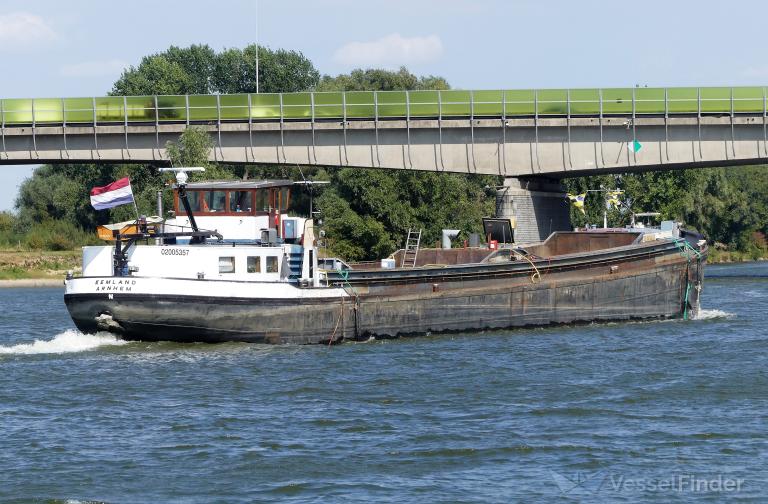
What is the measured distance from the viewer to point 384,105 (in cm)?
6356

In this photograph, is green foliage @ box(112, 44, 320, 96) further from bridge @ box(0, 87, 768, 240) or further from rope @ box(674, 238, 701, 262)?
Answer: rope @ box(674, 238, 701, 262)

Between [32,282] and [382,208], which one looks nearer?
[382,208]

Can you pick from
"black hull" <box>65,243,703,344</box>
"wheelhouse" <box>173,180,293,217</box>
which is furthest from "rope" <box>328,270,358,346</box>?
"wheelhouse" <box>173,180,293,217</box>

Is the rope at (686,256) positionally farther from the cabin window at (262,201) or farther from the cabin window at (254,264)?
the cabin window at (254,264)

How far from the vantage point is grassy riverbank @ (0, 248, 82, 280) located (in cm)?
8812

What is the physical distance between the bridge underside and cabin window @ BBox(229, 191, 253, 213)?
24283mm

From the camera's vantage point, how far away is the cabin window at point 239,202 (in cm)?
3972

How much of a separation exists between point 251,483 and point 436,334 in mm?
19127

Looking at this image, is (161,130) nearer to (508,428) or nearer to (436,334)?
(436,334)

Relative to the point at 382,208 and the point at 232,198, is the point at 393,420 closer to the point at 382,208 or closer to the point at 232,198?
the point at 232,198

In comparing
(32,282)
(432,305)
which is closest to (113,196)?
(432,305)

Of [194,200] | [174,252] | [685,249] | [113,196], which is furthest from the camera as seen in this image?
[685,249]

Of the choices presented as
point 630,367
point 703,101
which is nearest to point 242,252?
point 630,367

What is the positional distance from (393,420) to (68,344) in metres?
14.5
